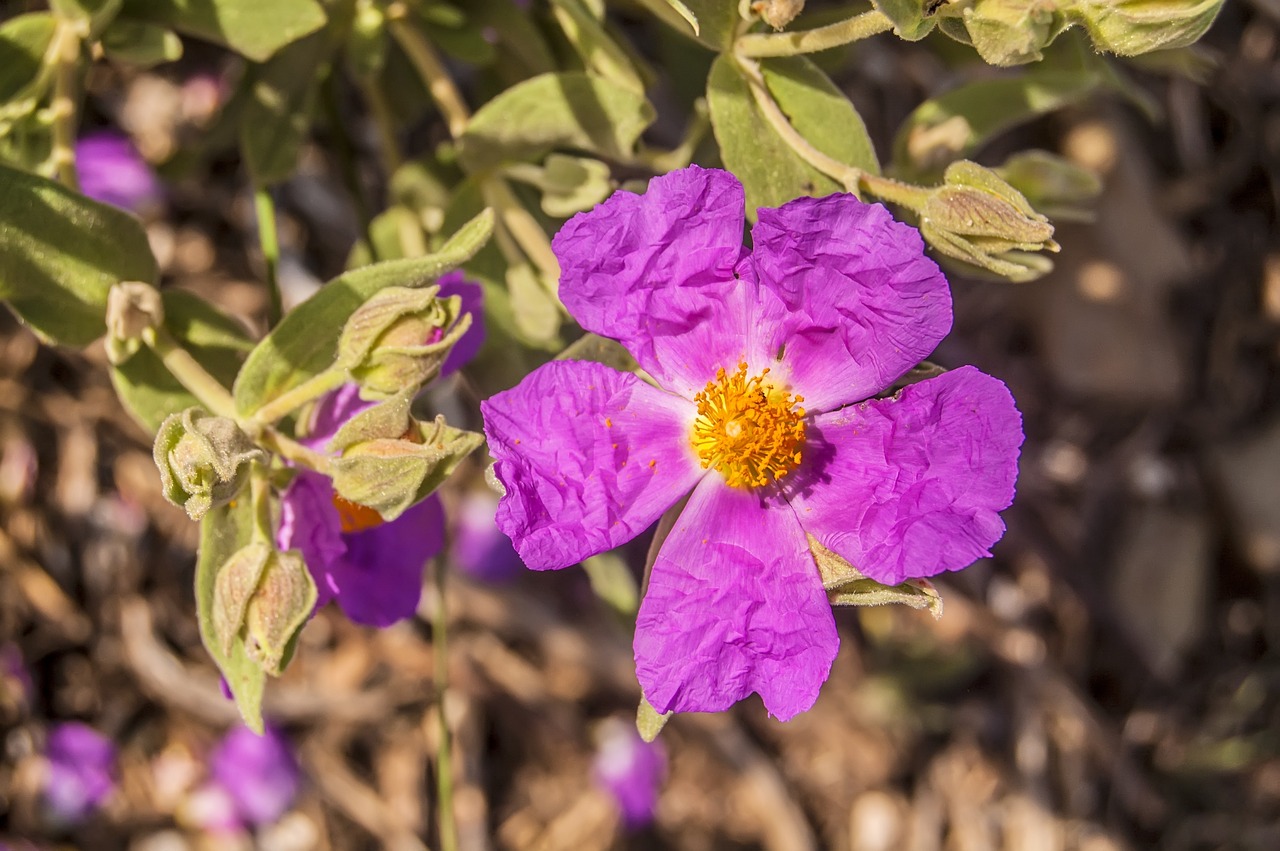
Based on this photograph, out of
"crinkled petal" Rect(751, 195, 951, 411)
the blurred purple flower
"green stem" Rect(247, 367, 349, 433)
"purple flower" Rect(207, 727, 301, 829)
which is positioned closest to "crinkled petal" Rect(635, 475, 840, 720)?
"crinkled petal" Rect(751, 195, 951, 411)

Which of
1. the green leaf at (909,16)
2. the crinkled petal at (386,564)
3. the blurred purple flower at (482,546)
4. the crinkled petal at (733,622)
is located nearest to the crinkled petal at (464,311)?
the crinkled petal at (386,564)

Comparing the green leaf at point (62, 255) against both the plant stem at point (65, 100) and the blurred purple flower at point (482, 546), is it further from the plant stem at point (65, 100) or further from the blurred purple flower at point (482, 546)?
the blurred purple flower at point (482, 546)

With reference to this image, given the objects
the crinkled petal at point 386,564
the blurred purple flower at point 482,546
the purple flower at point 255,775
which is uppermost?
the crinkled petal at point 386,564

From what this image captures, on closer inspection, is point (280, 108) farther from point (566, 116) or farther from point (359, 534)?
point (359, 534)

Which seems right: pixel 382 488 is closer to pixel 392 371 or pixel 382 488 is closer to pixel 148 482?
pixel 392 371

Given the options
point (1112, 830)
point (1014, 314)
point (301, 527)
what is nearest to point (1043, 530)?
point (1014, 314)

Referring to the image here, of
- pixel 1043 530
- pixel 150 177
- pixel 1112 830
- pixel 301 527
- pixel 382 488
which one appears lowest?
pixel 1112 830

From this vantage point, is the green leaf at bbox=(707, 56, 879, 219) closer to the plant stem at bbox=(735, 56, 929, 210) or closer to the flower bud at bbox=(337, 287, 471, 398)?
the plant stem at bbox=(735, 56, 929, 210)
